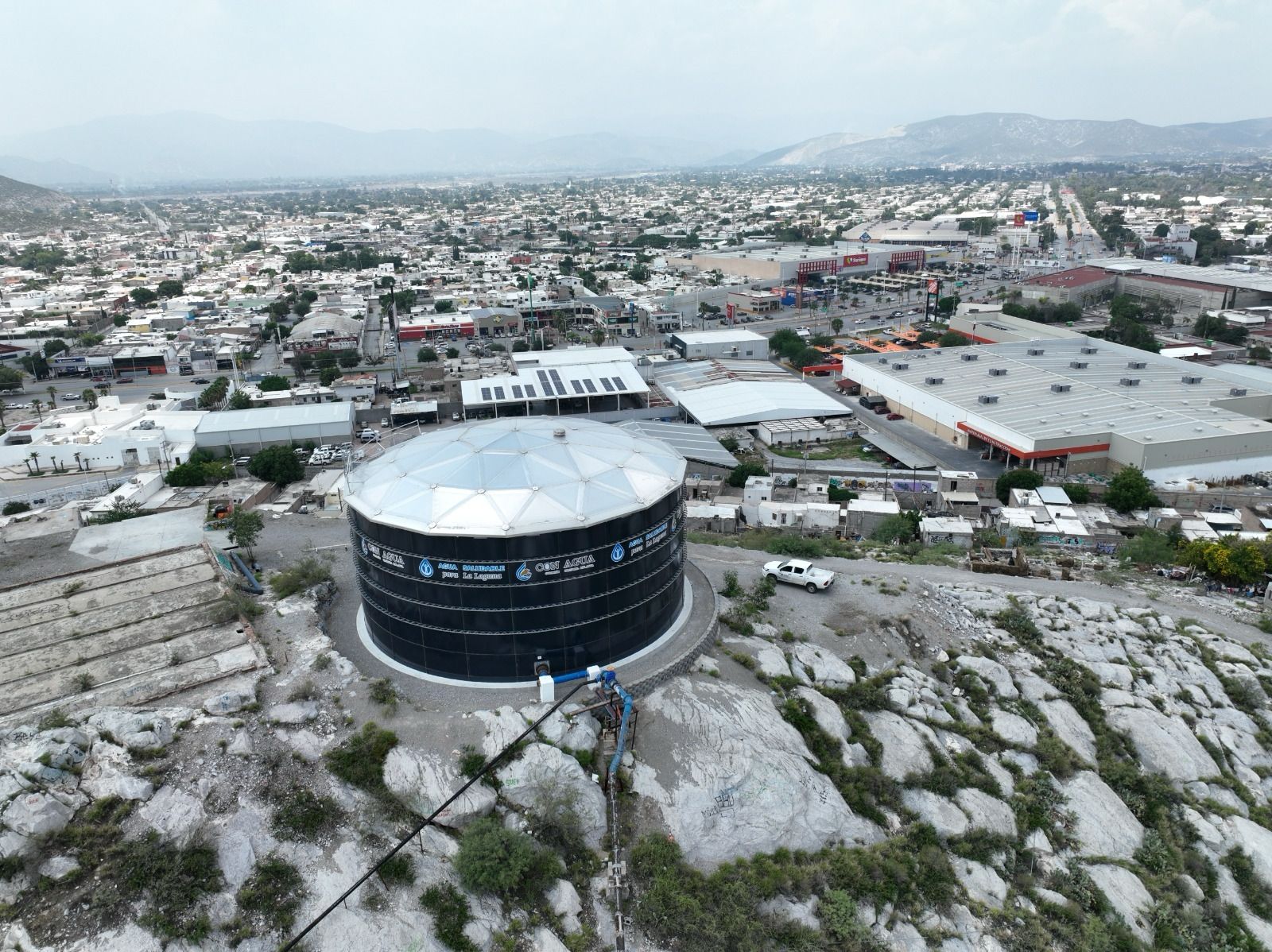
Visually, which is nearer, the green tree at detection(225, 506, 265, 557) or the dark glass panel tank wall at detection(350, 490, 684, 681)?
the dark glass panel tank wall at detection(350, 490, 684, 681)

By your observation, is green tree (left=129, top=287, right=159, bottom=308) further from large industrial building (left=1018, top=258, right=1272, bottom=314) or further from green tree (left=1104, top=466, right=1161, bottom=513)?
large industrial building (left=1018, top=258, right=1272, bottom=314)

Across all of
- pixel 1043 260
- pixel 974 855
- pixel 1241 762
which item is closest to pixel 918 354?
pixel 1241 762

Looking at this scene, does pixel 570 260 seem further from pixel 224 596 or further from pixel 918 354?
pixel 224 596

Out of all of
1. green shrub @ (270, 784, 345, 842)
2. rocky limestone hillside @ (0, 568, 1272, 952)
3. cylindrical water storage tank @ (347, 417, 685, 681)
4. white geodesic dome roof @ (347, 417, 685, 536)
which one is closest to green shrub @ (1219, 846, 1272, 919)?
rocky limestone hillside @ (0, 568, 1272, 952)

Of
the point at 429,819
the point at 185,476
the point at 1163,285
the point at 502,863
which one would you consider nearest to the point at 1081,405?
the point at 502,863

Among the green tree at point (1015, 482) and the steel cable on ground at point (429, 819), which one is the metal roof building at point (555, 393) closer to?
the green tree at point (1015, 482)
